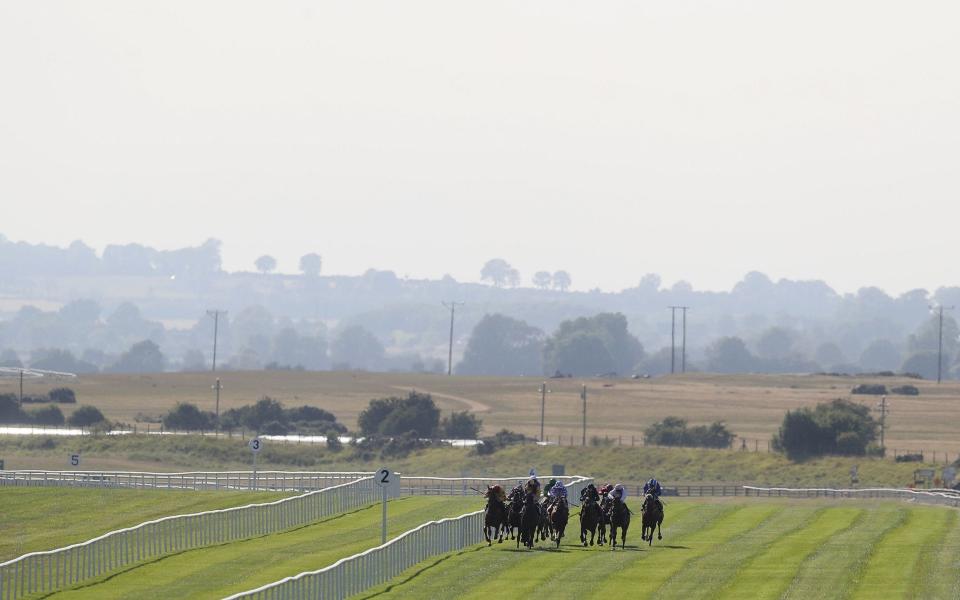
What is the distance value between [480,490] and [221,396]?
3743 inches

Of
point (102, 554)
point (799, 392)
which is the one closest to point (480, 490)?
point (102, 554)

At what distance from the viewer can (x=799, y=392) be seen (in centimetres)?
17812

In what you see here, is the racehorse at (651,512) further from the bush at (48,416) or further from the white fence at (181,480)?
the bush at (48,416)

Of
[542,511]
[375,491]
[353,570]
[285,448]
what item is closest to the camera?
[353,570]

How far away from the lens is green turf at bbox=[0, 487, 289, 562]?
2195 inches

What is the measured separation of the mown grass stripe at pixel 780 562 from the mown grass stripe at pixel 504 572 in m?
2.87

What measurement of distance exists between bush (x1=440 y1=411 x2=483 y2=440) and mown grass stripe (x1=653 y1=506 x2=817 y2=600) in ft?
241

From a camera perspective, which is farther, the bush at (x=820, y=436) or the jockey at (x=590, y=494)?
the bush at (x=820, y=436)

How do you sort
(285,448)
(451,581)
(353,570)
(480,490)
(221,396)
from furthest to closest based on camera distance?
(221,396), (285,448), (480,490), (451,581), (353,570)

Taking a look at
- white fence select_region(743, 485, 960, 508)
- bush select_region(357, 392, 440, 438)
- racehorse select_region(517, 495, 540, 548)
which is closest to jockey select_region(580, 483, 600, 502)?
racehorse select_region(517, 495, 540, 548)

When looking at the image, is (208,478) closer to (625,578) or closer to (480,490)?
(480,490)

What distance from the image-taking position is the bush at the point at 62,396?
506ft

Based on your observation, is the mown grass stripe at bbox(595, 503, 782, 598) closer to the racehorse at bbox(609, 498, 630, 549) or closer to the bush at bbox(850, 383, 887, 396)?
the racehorse at bbox(609, 498, 630, 549)

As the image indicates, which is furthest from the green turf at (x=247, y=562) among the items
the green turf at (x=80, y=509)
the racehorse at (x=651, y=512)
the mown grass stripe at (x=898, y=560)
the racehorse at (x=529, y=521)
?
the mown grass stripe at (x=898, y=560)
